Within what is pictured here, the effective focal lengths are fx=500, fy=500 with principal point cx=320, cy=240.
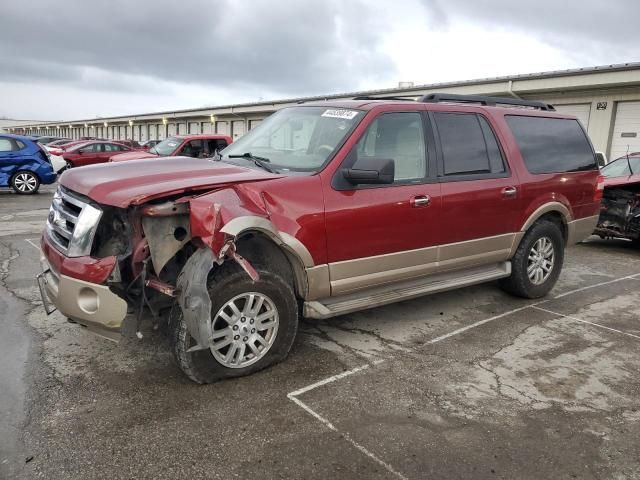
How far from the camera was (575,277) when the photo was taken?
6676mm

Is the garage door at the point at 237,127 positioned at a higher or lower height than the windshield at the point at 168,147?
higher

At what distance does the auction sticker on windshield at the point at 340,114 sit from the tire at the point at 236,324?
1500mm

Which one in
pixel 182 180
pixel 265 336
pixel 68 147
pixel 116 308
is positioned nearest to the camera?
pixel 116 308

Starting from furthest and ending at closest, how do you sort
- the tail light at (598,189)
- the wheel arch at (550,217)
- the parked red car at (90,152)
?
the parked red car at (90,152), the tail light at (598,189), the wheel arch at (550,217)

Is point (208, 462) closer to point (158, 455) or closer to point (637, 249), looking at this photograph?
point (158, 455)

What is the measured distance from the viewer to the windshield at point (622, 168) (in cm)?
912

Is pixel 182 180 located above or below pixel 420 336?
above

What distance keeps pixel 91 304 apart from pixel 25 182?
41.8 ft

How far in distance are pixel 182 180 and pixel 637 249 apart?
8.80m

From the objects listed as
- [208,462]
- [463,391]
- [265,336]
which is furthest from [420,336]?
[208,462]

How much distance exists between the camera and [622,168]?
9414 mm

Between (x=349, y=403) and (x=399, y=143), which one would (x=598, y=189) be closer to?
(x=399, y=143)

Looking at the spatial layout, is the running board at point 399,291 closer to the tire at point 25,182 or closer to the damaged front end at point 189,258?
the damaged front end at point 189,258

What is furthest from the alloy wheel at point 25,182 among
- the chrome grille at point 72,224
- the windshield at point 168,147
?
the chrome grille at point 72,224
